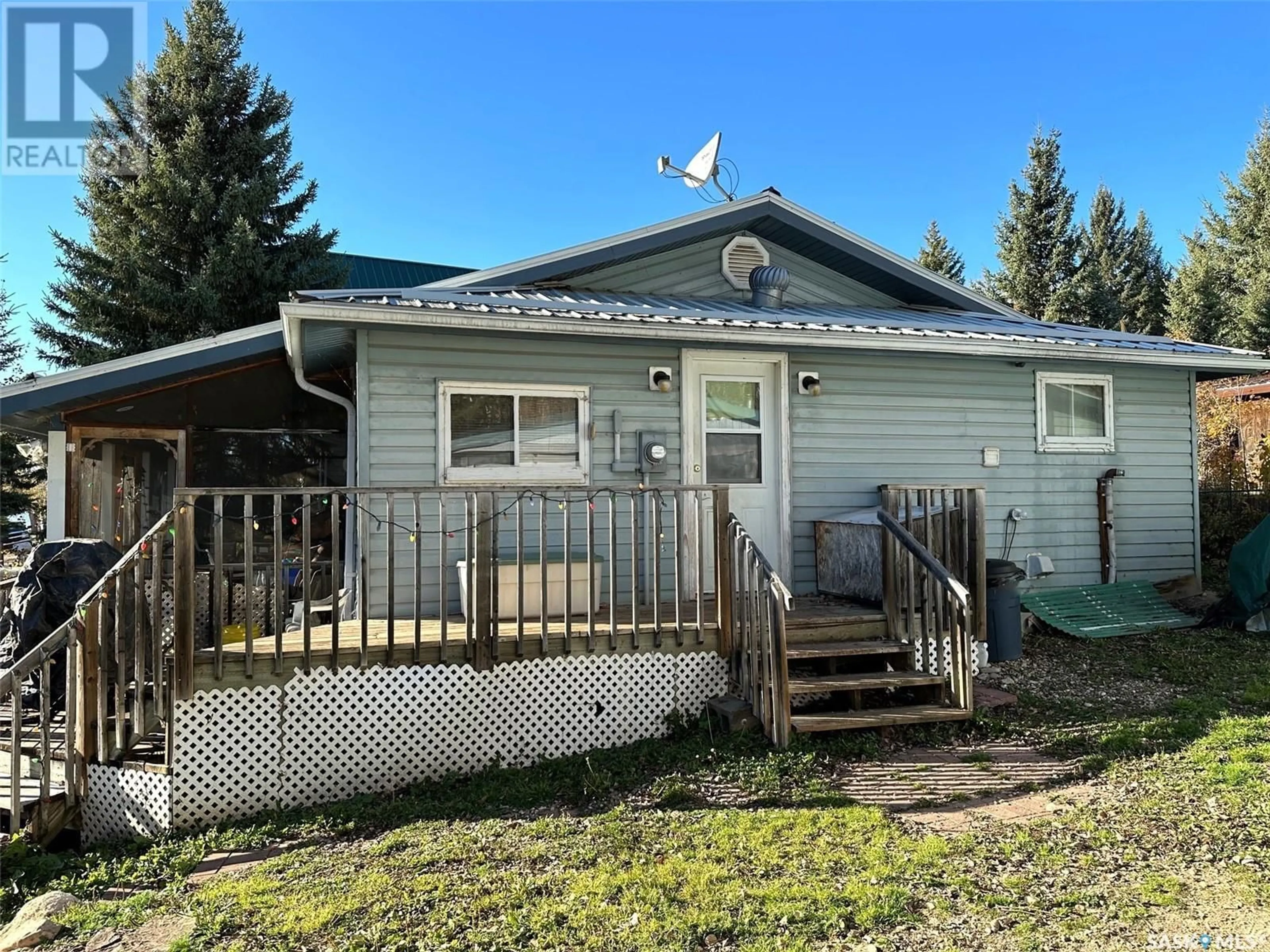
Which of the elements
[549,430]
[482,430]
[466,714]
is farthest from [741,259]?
[466,714]

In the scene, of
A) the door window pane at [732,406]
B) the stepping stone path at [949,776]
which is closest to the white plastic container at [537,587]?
the door window pane at [732,406]

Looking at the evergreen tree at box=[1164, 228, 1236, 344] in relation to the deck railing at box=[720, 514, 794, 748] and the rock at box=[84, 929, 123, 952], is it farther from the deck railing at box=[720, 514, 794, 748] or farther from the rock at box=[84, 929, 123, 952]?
the rock at box=[84, 929, 123, 952]

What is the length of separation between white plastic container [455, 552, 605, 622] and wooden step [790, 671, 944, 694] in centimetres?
143

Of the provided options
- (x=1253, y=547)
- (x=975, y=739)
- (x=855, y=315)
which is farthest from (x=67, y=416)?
(x=1253, y=547)

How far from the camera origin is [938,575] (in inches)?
201

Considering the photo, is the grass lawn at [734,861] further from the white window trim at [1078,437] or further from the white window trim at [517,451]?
the white window trim at [1078,437]

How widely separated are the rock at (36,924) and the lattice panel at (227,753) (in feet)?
2.77

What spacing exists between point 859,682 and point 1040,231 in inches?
1104

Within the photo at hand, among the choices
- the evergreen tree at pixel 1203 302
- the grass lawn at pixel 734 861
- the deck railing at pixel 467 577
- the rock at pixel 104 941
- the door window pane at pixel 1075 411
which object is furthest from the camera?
the evergreen tree at pixel 1203 302

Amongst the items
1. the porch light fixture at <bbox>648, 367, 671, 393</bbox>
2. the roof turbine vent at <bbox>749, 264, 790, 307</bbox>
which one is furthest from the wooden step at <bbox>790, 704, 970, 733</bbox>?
the roof turbine vent at <bbox>749, 264, 790, 307</bbox>

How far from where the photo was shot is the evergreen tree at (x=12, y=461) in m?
14.2

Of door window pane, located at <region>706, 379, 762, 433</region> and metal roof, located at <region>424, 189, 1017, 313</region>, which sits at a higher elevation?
metal roof, located at <region>424, 189, 1017, 313</region>

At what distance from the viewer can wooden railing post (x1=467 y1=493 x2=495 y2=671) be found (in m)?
4.66

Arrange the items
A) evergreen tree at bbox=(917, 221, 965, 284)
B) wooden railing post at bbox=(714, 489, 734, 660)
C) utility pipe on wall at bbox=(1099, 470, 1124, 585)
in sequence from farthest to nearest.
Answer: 1. evergreen tree at bbox=(917, 221, 965, 284)
2. utility pipe on wall at bbox=(1099, 470, 1124, 585)
3. wooden railing post at bbox=(714, 489, 734, 660)
